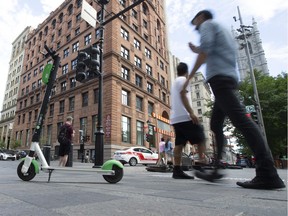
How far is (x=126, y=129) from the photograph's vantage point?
26016 mm

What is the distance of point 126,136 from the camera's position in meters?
25.8

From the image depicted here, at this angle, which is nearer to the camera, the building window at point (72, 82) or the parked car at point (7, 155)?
the parked car at point (7, 155)

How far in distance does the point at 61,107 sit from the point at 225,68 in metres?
31.9

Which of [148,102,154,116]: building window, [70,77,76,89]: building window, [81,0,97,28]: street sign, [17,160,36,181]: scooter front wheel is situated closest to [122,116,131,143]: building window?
[148,102,154,116]: building window

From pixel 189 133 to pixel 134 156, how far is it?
1401cm

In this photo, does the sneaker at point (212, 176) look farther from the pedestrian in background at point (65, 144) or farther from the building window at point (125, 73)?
the building window at point (125, 73)

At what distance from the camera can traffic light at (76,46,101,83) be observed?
6.18 meters

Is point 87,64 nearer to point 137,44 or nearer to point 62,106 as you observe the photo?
point 62,106

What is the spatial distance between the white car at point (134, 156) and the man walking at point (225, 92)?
1416 centimetres

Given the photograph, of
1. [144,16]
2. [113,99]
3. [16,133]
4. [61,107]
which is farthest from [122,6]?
[16,133]

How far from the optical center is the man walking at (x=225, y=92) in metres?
2.21

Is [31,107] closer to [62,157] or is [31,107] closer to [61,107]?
[61,107]

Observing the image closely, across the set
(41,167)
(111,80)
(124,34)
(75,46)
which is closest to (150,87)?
(124,34)

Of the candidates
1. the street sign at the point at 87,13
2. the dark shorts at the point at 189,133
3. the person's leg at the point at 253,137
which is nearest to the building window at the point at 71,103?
the street sign at the point at 87,13
